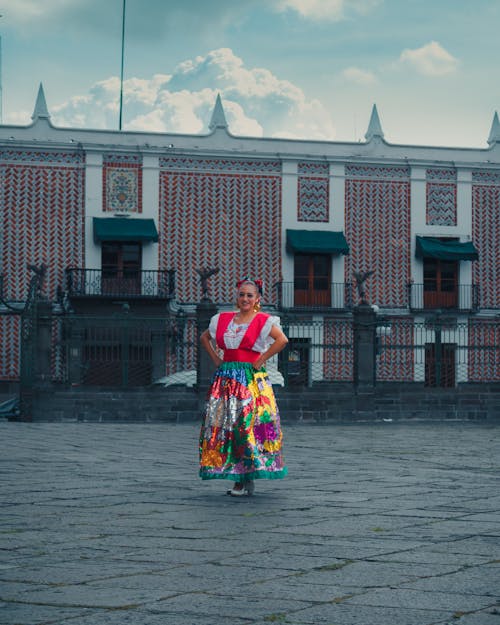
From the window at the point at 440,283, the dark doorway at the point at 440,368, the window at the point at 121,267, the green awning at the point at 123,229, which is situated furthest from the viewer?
the window at the point at 440,283

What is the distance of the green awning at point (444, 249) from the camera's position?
3288 centimetres

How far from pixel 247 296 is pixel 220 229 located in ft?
82.4

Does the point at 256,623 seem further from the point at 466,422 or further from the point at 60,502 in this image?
the point at 466,422

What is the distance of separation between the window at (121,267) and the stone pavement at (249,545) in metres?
21.5

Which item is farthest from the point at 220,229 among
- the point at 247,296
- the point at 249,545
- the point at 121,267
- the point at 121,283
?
the point at 249,545

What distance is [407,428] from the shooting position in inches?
712

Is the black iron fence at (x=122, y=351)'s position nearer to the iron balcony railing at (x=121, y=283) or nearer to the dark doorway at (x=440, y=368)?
the dark doorway at (x=440, y=368)

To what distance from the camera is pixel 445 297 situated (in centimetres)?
3366

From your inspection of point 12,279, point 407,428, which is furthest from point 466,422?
point 12,279

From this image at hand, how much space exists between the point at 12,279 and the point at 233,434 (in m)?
24.9

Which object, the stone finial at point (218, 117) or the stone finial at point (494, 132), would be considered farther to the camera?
the stone finial at point (494, 132)

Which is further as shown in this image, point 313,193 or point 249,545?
point 313,193

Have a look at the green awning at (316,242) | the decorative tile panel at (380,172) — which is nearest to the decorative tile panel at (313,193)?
the green awning at (316,242)

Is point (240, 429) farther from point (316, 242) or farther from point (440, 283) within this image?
point (440, 283)
